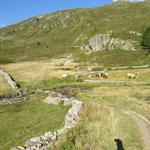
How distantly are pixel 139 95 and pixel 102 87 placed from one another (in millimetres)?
10384

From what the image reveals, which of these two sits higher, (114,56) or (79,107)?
(114,56)

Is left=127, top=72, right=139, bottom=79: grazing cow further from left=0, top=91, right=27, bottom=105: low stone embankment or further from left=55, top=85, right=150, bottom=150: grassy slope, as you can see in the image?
left=0, top=91, right=27, bottom=105: low stone embankment

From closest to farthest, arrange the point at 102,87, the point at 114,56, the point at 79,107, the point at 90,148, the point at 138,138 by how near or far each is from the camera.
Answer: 1. the point at 90,148
2. the point at 138,138
3. the point at 79,107
4. the point at 102,87
5. the point at 114,56

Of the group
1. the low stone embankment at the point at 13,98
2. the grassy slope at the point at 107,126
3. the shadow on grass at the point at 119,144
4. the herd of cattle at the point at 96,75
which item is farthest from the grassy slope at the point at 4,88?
the shadow on grass at the point at 119,144

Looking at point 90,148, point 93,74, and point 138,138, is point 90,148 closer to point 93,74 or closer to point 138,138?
point 138,138

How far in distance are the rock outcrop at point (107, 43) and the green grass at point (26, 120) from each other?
257 ft

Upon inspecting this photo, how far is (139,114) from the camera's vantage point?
4444cm

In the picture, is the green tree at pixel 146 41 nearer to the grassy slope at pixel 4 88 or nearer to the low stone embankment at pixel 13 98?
the grassy slope at pixel 4 88

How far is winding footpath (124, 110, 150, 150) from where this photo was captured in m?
32.7

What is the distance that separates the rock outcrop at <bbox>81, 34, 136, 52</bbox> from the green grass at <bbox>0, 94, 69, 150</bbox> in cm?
7829

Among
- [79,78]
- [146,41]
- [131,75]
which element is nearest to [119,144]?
[131,75]

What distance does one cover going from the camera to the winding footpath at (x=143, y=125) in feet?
107

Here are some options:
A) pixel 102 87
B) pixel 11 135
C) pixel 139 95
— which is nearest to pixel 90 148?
pixel 11 135

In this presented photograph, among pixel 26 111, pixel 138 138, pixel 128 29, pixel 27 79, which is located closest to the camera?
pixel 138 138
